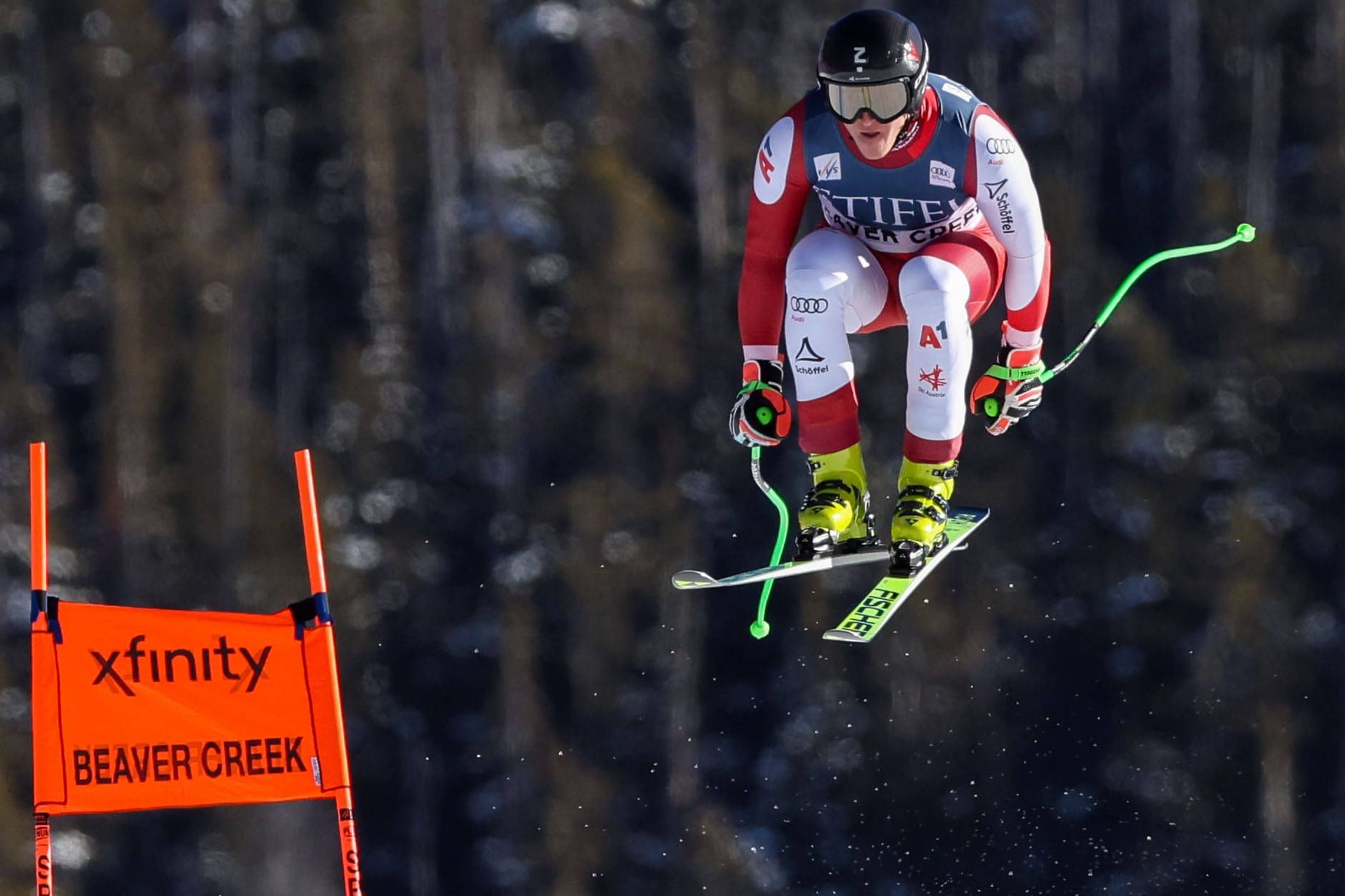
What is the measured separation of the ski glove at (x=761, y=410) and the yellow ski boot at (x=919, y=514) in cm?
36

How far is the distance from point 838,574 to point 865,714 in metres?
0.69

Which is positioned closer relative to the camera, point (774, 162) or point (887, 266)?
point (774, 162)

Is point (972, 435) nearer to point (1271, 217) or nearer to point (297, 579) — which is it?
point (1271, 217)

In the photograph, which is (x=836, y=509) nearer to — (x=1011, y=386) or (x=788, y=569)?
(x=788, y=569)

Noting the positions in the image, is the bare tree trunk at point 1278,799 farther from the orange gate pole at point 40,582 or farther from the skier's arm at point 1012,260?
the orange gate pole at point 40,582

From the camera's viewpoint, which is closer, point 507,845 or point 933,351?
point 933,351

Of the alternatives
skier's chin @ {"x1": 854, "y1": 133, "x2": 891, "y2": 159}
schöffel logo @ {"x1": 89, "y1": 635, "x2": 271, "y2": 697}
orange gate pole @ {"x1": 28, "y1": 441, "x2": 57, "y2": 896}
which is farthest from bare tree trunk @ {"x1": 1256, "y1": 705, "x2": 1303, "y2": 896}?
orange gate pole @ {"x1": 28, "y1": 441, "x2": 57, "y2": 896}

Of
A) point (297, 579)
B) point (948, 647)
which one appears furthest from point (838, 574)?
point (297, 579)

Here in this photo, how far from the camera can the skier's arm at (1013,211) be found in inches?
231

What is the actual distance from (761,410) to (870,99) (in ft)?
3.10

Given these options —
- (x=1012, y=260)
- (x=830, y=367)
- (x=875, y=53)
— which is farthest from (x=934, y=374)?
(x=875, y=53)

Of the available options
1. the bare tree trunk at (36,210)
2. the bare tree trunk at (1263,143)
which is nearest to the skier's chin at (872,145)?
the bare tree trunk at (1263,143)

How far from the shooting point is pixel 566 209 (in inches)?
432

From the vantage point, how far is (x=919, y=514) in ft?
19.9
